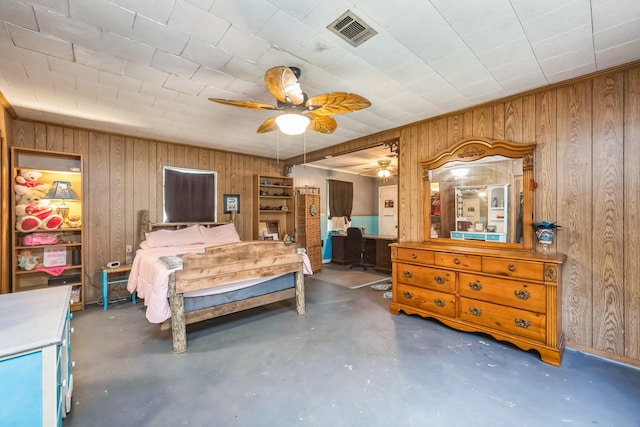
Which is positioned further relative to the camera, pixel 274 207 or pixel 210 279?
pixel 274 207

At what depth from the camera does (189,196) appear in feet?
16.0

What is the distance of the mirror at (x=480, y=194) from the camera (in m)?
2.88

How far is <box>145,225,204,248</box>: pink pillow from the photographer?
13.3 ft

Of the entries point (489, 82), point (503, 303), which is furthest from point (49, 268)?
point (489, 82)

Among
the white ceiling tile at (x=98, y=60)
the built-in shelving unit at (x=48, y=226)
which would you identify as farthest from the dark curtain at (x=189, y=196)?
the white ceiling tile at (x=98, y=60)

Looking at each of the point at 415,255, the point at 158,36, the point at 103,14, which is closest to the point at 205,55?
the point at 158,36

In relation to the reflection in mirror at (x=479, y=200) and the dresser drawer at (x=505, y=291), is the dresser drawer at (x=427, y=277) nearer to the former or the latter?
the dresser drawer at (x=505, y=291)

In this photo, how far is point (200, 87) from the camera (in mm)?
2676

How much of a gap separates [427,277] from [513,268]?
34.1 inches

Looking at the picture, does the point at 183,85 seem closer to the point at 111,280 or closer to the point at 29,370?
the point at 29,370

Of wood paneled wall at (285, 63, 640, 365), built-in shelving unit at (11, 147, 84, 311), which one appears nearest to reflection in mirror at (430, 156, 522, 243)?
wood paneled wall at (285, 63, 640, 365)

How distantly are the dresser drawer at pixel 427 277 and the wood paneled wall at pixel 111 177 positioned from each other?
398 cm

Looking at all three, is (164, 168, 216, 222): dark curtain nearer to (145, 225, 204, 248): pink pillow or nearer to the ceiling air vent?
(145, 225, 204, 248): pink pillow

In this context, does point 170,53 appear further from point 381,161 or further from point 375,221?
point 375,221
